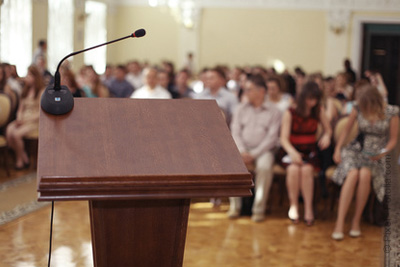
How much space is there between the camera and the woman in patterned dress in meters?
5.11

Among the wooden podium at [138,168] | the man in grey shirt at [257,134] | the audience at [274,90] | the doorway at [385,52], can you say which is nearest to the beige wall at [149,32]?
the doorway at [385,52]

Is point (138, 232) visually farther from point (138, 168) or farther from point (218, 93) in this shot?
point (218, 93)

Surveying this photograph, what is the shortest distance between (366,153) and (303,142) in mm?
612

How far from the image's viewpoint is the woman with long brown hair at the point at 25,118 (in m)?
7.26

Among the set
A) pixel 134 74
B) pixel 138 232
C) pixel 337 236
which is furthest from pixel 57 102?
pixel 134 74

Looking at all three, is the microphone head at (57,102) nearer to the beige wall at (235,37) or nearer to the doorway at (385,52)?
the beige wall at (235,37)

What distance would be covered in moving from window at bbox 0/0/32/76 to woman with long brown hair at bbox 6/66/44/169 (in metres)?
4.54

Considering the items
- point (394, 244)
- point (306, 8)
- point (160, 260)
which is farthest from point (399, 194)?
point (306, 8)

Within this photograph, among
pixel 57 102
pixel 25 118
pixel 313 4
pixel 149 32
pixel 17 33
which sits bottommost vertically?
pixel 25 118

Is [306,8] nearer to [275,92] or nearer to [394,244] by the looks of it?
[275,92]

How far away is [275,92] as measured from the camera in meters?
6.83

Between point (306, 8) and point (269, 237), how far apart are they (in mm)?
13185

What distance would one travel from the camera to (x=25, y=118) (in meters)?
7.34

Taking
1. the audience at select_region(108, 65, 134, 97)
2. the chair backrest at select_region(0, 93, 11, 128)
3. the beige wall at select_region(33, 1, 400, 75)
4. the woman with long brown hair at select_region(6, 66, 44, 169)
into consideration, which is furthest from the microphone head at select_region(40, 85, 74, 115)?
the beige wall at select_region(33, 1, 400, 75)
